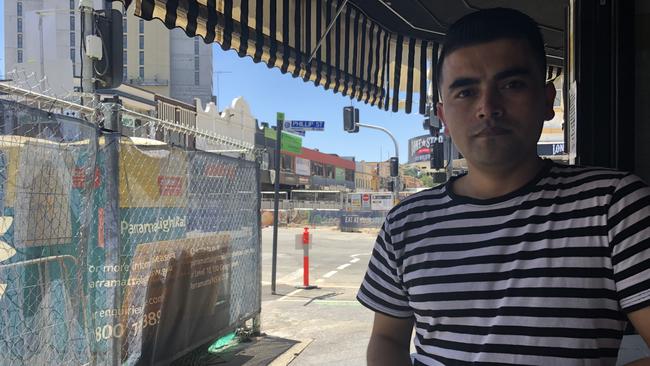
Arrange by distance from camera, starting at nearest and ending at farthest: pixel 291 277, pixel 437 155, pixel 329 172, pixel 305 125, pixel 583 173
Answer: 1. pixel 583 173
2. pixel 305 125
3. pixel 291 277
4. pixel 437 155
5. pixel 329 172

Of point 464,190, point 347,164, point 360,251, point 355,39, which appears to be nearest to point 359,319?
point 355,39

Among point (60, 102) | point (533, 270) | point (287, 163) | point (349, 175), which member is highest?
point (287, 163)

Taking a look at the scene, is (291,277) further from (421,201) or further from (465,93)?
(465,93)

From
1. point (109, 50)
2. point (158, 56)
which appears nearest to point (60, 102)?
point (109, 50)

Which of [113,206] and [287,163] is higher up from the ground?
[287,163]

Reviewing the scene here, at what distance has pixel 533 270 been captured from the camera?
1.19 meters

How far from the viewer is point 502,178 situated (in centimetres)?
136

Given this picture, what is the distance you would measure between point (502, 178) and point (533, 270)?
267 mm

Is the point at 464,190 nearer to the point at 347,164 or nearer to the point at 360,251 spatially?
the point at 360,251

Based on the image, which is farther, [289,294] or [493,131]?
[289,294]

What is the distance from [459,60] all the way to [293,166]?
167 ft

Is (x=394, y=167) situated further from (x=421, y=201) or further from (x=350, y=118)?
(x=421, y=201)

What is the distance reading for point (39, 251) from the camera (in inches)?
110

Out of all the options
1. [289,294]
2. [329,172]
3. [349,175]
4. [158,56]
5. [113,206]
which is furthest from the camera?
[158,56]
